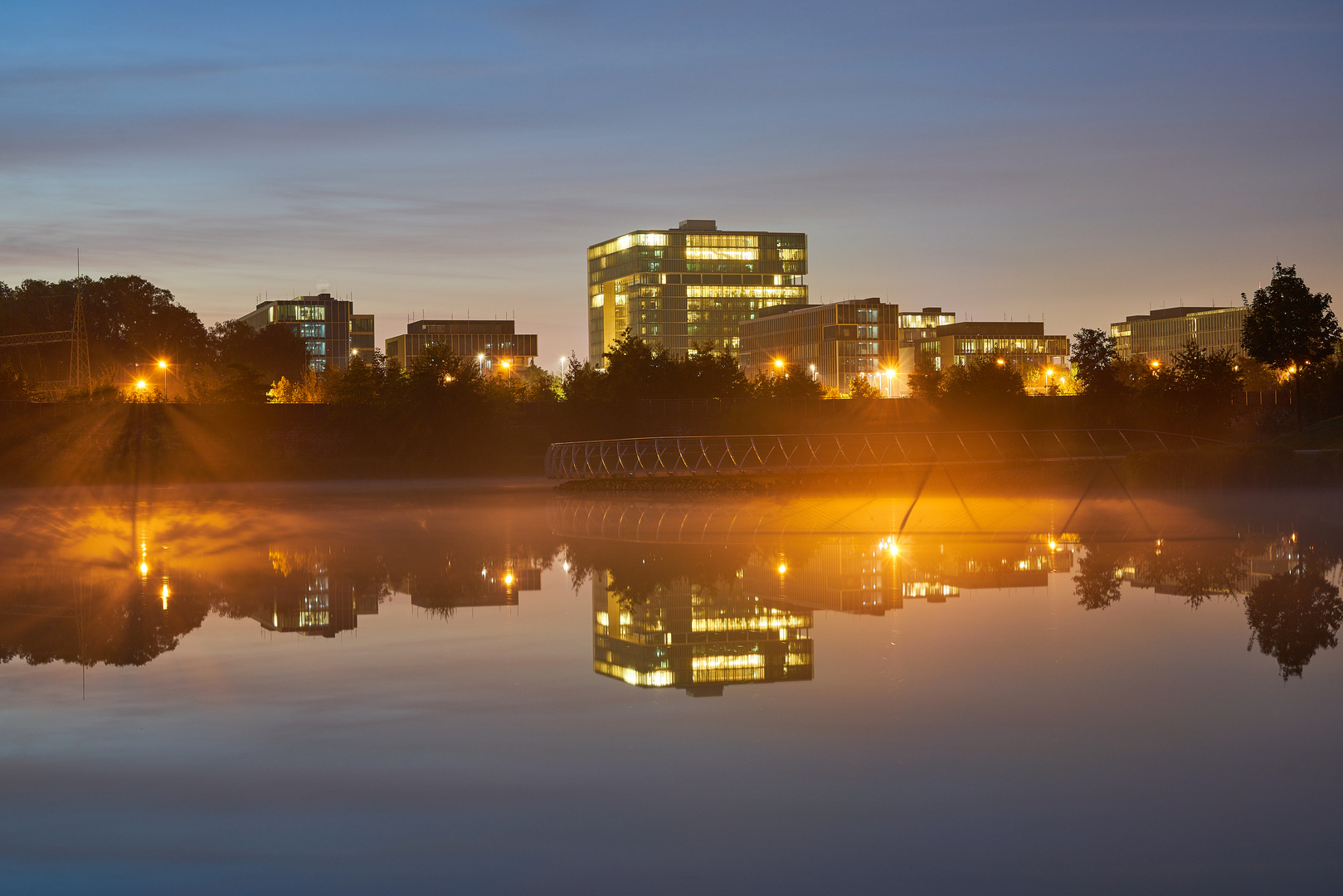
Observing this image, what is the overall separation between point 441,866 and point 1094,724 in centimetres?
362

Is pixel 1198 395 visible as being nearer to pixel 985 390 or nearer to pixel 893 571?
pixel 985 390

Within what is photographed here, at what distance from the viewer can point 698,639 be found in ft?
29.2

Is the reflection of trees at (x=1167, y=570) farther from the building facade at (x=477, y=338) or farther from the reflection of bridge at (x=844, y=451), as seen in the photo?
the building facade at (x=477, y=338)

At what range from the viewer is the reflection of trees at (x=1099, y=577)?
35.2 feet

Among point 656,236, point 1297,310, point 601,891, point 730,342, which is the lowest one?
point 601,891

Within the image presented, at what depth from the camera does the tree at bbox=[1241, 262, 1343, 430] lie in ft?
135

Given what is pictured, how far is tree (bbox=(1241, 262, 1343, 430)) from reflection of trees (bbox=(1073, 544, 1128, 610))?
30584mm

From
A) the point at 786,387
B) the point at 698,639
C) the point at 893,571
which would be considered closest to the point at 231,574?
the point at 698,639

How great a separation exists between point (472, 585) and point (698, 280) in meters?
167

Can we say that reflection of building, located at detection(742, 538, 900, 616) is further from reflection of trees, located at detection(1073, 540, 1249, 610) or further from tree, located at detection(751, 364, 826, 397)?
tree, located at detection(751, 364, 826, 397)

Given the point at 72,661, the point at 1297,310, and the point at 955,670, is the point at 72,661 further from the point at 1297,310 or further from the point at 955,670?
the point at 1297,310

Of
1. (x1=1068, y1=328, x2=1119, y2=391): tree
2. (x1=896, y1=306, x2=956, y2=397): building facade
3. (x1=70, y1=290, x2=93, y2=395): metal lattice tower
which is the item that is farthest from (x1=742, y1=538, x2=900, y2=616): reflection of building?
(x1=896, y1=306, x2=956, y2=397): building facade

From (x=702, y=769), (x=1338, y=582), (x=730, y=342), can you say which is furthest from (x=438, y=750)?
(x=730, y=342)

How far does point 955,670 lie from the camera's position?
782 centimetres
